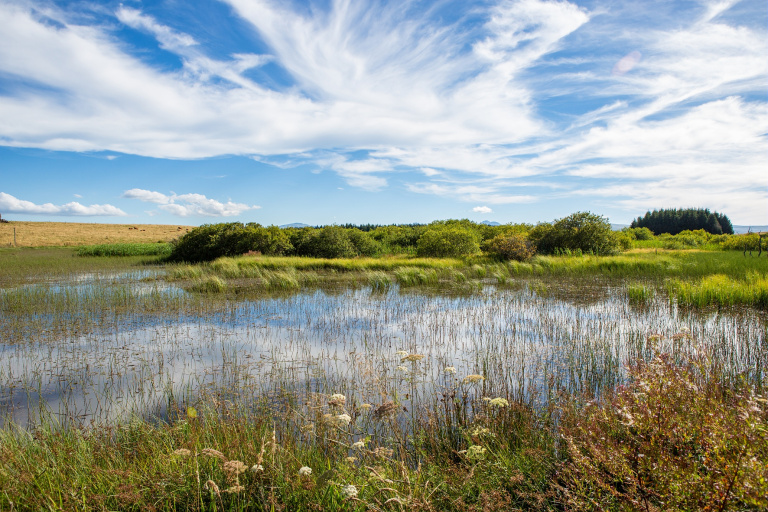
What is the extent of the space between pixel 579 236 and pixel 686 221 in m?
53.4

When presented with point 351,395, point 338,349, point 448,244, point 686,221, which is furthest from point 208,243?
point 686,221

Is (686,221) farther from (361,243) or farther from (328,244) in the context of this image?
(328,244)

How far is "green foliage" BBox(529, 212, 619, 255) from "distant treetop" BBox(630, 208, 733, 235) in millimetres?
48719

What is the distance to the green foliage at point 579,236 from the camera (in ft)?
69.5

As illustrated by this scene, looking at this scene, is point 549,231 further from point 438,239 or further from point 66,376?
point 66,376

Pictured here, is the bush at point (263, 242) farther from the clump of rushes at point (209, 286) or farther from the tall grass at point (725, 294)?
the tall grass at point (725, 294)

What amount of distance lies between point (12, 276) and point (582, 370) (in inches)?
824

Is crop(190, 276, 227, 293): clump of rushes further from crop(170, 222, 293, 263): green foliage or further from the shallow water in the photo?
crop(170, 222, 293, 263): green foliage

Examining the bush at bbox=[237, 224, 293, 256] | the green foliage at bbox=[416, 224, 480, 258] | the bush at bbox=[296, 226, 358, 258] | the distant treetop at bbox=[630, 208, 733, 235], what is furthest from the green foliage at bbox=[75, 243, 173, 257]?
the distant treetop at bbox=[630, 208, 733, 235]

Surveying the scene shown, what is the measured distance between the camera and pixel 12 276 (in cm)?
1598

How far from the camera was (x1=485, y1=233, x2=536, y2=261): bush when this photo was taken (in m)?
20.5

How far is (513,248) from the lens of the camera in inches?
813

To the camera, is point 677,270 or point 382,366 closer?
point 382,366

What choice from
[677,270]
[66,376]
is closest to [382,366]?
[66,376]
